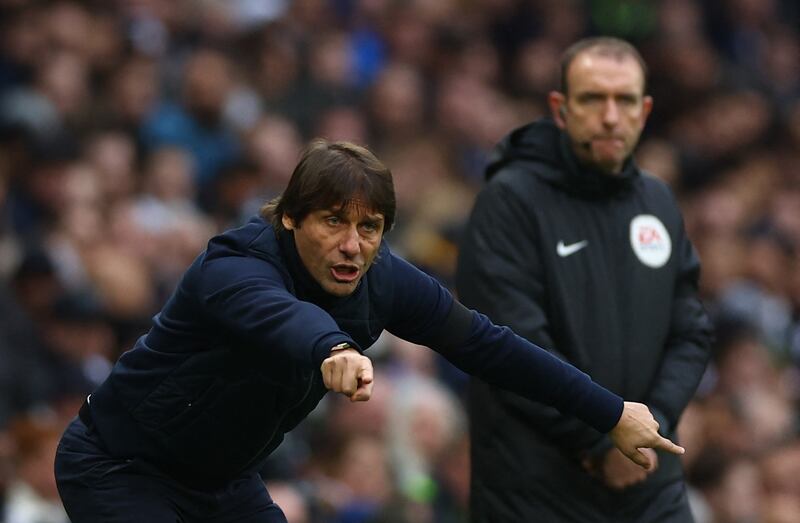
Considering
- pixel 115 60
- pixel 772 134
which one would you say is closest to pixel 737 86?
pixel 772 134

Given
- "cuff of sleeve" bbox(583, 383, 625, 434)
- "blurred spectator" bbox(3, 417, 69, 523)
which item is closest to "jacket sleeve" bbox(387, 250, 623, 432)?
"cuff of sleeve" bbox(583, 383, 625, 434)

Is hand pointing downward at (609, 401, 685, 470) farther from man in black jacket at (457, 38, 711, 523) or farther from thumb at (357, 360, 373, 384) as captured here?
thumb at (357, 360, 373, 384)

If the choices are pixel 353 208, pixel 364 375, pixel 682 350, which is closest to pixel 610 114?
pixel 682 350

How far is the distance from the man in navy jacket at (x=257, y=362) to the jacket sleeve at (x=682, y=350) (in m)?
0.91

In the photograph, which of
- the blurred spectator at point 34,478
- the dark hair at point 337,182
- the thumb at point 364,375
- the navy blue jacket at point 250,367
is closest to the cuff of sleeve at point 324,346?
the thumb at point 364,375

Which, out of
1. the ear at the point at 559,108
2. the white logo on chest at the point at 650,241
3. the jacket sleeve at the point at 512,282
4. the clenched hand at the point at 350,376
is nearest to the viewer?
the clenched hand at the point at 350,376

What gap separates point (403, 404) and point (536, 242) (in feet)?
10.9

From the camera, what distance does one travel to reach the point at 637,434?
4602mm

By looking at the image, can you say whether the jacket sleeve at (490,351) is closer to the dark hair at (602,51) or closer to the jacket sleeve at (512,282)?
the jacket sleeve at (512,282)

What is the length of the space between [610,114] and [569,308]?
70 centimetres

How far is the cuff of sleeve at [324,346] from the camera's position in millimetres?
3957

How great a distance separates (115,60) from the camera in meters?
9.88

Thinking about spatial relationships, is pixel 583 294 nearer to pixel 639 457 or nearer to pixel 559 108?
pixel 559 108

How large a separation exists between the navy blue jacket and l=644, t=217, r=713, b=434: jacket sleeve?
0.99m
